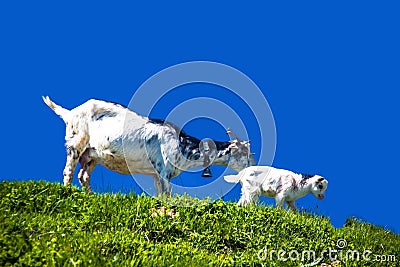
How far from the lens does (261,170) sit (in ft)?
41.7

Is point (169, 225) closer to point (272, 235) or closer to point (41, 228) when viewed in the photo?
point (272, 235)

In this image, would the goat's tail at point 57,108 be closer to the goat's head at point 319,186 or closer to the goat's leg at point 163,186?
the goat's leg at point 163,186

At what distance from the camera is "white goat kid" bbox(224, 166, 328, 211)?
1265cm

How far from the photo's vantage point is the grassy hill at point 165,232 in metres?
6.49

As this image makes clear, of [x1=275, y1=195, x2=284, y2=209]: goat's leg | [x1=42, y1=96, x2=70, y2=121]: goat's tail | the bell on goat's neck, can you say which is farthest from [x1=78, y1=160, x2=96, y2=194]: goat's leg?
[x1=275, y1=195, x2=284, y2=209]: goat's leg

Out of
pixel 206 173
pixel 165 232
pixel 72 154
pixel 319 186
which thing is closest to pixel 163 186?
pixel 206 173

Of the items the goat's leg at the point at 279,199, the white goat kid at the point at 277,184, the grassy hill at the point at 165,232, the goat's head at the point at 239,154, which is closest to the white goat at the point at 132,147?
the goat's head at the point at 239,154

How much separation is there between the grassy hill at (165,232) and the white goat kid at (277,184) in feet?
7.04

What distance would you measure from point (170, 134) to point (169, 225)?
365 cm

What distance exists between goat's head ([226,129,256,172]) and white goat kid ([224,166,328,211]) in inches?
6.0

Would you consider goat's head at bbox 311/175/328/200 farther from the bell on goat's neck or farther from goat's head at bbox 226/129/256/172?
the bell on goat's neck

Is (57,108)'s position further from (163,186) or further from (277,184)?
(277,184)

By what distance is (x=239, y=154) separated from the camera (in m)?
12.4

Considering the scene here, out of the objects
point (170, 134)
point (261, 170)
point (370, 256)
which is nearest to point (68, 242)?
point (370, 256)
